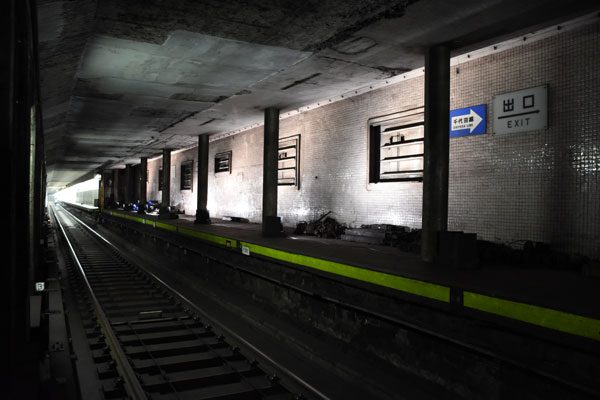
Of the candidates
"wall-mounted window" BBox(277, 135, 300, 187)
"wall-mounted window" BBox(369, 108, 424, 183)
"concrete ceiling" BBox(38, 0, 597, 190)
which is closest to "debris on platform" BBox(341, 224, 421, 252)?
"wall-mounted window" BBox(369, 108, 424, 183)

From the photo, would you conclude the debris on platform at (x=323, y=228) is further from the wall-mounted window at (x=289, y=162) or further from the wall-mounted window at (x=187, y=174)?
the wall-mounted window at (x=187, y=174)

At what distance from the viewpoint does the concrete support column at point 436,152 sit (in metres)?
6.12

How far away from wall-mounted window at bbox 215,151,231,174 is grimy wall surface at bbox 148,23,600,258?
22.2ft

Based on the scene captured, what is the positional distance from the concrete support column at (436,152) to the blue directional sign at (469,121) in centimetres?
113

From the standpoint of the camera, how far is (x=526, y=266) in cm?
581

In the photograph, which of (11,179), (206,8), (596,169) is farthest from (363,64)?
(11,179)

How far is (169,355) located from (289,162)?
7757 mm

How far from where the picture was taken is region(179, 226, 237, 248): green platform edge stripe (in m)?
9.38

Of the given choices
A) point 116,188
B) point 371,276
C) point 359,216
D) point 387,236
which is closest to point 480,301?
point 371,276

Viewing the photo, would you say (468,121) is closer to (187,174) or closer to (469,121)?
(469,121)

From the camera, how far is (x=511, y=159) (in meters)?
6.52

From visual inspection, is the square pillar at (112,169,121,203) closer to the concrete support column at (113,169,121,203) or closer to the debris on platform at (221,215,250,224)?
the concrete support column at (113,169,121,203)

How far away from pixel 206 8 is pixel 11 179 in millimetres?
3549

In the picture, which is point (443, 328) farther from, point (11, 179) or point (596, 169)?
point (11, 179)
